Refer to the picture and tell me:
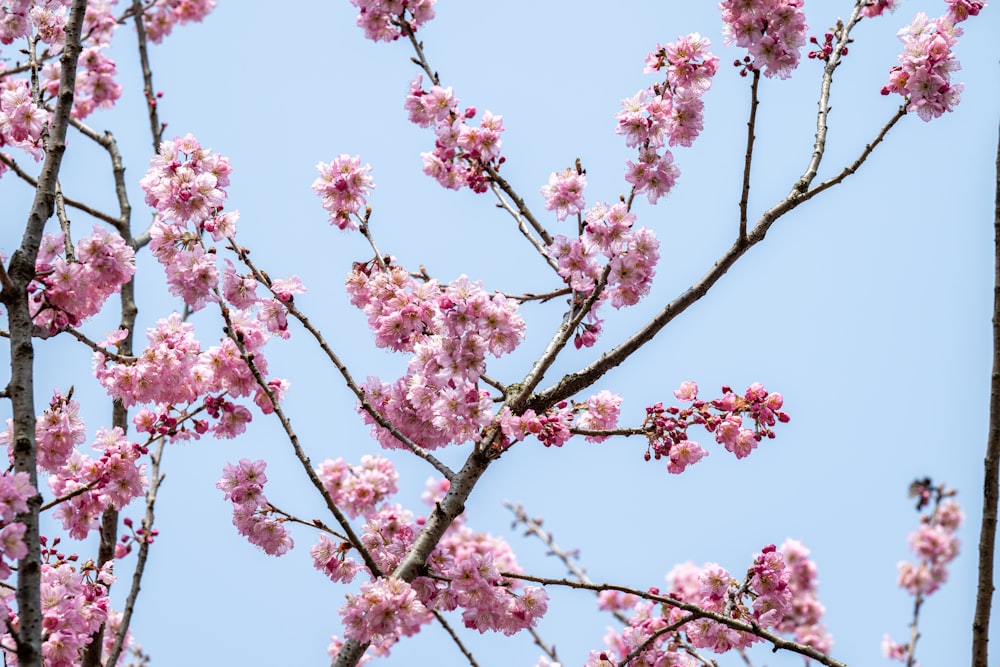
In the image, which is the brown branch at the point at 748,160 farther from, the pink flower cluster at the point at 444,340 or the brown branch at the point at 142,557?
the brown branch at the point at 142,557

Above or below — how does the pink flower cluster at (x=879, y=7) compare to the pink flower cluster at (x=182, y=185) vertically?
above

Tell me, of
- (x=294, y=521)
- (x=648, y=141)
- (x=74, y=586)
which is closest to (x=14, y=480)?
(x=74, y=586)

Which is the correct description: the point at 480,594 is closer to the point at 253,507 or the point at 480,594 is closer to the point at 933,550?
the point at 253,507

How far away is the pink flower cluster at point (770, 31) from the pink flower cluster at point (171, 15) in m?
6.02

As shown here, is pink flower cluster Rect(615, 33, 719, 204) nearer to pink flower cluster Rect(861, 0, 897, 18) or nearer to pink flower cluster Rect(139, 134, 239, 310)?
pink flower cluster Rect(861, 0, 897, 18)

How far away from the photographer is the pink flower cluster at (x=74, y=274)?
13.9 feet

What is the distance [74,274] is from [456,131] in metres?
1.94

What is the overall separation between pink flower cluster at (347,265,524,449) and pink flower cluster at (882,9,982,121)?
2359mm

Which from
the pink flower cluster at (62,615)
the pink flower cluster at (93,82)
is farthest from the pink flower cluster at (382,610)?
the pink flower cluster at (93,82)

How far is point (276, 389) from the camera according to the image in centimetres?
495

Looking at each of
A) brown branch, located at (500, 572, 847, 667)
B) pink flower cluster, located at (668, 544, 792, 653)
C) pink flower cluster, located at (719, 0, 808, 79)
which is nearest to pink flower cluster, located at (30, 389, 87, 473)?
Answer: brown branch, located at (500, 572, 847, 667)

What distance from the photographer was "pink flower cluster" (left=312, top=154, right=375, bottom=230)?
4.95 m

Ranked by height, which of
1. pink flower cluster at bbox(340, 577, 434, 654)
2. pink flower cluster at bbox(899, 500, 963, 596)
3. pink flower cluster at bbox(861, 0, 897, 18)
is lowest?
pink flower cluster at bbox(340, 577, 434, 654)

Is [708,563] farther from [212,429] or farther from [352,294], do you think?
[212,429]
